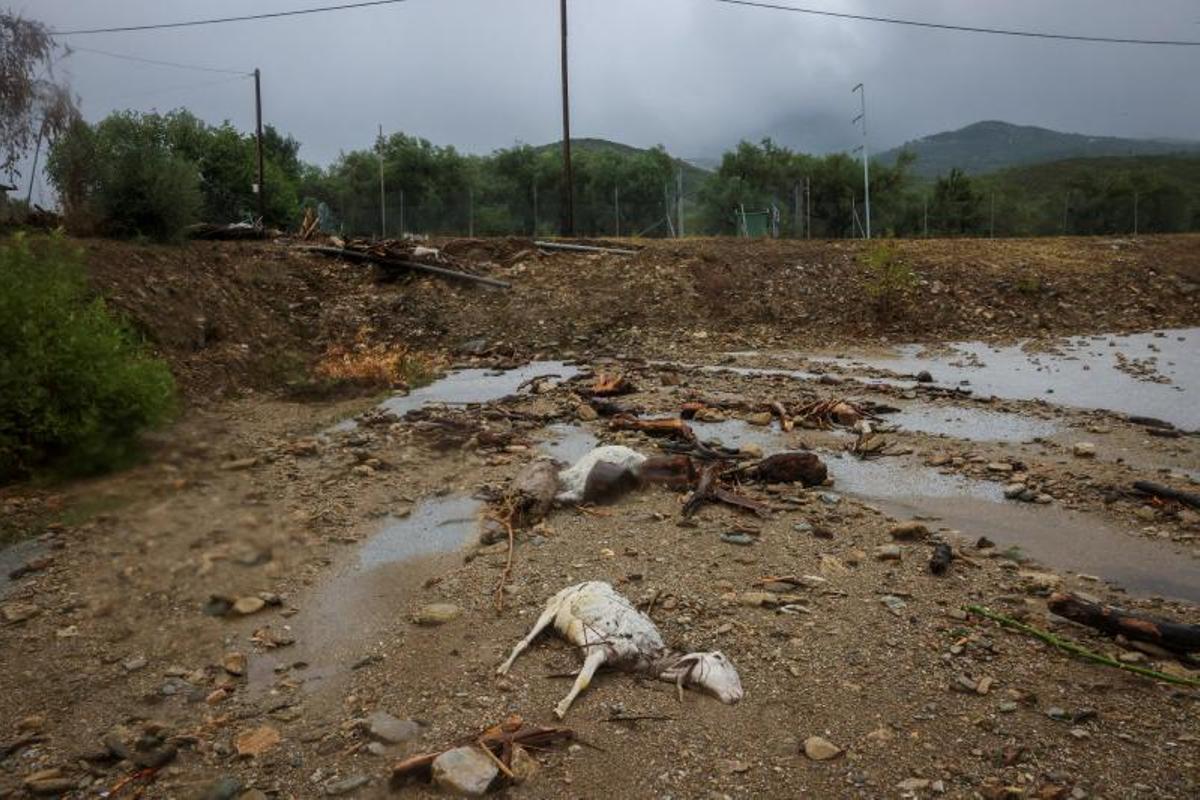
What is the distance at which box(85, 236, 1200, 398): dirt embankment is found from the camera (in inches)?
436

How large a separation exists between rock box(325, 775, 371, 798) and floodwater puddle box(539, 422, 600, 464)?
3.51 m

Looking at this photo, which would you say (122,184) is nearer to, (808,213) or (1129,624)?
(1129,624)

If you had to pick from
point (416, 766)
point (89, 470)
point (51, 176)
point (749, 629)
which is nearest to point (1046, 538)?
point (749, 629)

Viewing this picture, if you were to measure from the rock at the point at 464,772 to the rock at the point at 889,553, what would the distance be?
238 centimetres

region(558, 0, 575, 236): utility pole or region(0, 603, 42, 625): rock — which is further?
region(558, 0, 575, 236): utility pole

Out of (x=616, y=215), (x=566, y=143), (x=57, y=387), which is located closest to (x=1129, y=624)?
(x=57, y=387)

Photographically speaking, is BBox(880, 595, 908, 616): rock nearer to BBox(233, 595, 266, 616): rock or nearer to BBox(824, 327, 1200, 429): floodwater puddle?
BBox(233, 595, 266, 616): rock

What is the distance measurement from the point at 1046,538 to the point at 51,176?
41.8 feet

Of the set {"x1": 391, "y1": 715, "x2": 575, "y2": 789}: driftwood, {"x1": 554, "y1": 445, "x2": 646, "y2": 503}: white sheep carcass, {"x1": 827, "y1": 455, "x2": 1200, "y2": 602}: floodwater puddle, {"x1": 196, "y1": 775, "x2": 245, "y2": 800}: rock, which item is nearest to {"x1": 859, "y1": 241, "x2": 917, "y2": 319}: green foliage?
{"x1": 827, "y1": 455, "x2": 1200, "y2": 602}: floodwater puddle

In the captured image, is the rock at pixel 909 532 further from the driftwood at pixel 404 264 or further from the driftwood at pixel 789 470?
the driftwood at pixel 404 264

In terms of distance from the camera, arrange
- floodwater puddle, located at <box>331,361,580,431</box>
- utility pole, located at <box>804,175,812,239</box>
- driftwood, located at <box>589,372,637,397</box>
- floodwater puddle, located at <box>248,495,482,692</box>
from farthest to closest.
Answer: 1. utility pole, located at <box>804,175,812,239</box>
2. driftwood, located at <box>589,372,637,397</box>
3. floodwater puddle, located at <box>331,361,580,431</box>
4. floodwater puddle, located at <box>248,495,482,692</box>

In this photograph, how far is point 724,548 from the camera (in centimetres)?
423

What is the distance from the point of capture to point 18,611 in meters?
3.63

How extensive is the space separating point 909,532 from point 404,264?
11365mm
